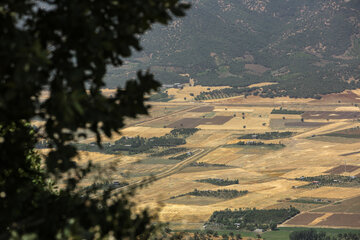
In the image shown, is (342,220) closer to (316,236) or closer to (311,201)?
(316,236)

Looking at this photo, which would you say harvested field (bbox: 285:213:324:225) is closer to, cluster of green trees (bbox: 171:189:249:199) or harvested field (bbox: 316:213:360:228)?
harvested field (bbox: 316:213:360:228)

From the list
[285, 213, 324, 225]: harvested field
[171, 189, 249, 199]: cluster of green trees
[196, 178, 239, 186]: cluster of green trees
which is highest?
[196, 178, 239, 186]: cluster of green trees

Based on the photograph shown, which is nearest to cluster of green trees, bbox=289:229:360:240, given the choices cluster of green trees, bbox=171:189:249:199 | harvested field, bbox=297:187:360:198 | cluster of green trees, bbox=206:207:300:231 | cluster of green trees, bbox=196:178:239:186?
cluster of green trees, bbox=206:207:300:231

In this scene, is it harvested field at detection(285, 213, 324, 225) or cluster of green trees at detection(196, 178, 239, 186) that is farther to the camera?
cluster of green trees at detection(196, 178, 239, 186)

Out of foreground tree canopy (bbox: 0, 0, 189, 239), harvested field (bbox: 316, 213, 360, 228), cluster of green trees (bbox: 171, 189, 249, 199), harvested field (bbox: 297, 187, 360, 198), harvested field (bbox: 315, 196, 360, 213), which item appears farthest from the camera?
cluster of green trees (bbox: 171, 189, 249, 199)

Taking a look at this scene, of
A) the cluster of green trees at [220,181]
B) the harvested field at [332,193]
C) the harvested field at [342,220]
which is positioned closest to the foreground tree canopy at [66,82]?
the harvested field at [342,220]

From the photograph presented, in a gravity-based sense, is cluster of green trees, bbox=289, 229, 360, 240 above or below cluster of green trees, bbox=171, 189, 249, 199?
below
